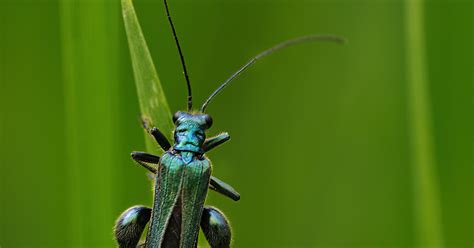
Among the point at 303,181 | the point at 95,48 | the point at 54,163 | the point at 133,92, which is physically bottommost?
the point at 303,181

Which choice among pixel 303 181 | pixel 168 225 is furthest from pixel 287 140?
pixel 168 225

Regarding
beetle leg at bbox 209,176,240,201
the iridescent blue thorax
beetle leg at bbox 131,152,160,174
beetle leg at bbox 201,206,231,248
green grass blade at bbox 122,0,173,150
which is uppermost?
green grass blade at bbox 122,0,173,150

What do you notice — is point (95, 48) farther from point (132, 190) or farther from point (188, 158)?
point (188, 158)

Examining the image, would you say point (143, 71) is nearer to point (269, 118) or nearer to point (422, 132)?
point (269, 118)

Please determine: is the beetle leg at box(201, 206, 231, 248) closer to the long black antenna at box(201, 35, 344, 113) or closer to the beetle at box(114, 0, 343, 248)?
the beetle at box(114, 0, 343, 248)

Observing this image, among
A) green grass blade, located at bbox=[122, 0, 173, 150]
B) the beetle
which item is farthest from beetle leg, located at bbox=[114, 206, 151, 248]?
green grass blade, located at bbox=[122, 0, 173, 150]
